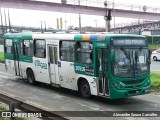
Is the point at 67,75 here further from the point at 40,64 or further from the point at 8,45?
the point at 8,45

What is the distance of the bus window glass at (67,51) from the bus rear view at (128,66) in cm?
254

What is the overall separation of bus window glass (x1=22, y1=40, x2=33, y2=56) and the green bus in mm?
597

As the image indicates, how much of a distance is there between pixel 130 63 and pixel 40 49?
18.3 feet

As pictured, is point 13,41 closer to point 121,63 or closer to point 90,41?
point 90,41

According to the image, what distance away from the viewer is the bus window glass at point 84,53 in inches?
496

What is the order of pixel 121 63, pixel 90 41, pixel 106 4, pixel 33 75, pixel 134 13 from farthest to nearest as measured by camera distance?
pixel 134 13 → pixel 106 4 → pixel 33 75 → pixel 90 41 → pixel 121 63

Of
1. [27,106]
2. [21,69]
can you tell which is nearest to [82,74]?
[27,106]

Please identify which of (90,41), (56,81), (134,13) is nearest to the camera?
(90,41)

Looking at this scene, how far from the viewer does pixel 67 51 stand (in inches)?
550

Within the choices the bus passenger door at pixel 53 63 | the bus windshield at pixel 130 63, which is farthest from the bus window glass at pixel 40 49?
the bus windshield at pixel 130 63

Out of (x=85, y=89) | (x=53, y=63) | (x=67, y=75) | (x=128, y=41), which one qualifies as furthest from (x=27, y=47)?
(x=128, y=41)

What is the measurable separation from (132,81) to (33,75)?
663 cm

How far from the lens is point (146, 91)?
483 inches

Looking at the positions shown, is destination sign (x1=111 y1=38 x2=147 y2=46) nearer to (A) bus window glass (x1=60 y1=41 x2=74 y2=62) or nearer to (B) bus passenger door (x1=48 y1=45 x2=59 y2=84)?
(A) bus window glass (x1=60 y1=41 x2=74 y2=62)
